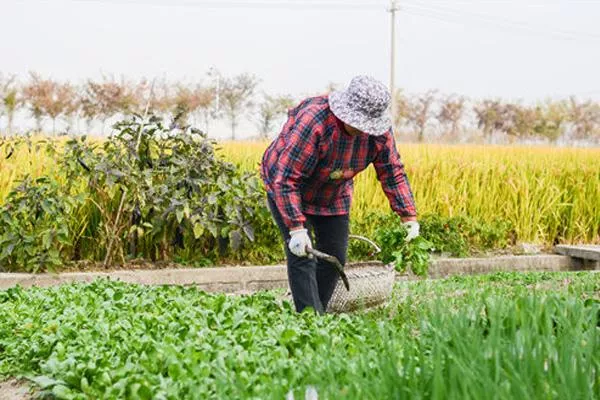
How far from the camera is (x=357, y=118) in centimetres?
482

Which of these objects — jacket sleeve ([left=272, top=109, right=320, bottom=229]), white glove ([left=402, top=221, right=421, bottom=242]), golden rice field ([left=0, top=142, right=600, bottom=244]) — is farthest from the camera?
golden rice field ([left=0, top=142, right=600, bottom=244])

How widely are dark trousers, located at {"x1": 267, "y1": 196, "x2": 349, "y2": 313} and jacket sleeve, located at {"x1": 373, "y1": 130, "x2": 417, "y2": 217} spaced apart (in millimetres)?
334

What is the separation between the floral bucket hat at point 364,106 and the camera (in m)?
4.80

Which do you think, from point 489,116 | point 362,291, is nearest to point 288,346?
point 362,291

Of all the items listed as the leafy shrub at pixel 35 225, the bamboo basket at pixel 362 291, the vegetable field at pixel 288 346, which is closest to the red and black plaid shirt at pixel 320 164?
the vegetable field at pixel 288 346

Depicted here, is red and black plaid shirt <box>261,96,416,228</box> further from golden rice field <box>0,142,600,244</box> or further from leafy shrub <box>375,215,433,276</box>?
golden rice field <box>0,142,600,244</box>

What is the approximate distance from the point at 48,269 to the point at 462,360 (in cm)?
603

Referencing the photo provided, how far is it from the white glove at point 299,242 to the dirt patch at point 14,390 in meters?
1.56

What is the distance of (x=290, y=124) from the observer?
518 centimetres

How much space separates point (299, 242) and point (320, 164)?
18.8 inches

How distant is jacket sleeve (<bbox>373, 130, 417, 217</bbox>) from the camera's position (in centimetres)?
530

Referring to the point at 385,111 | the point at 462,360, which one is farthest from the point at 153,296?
the point at 462,360

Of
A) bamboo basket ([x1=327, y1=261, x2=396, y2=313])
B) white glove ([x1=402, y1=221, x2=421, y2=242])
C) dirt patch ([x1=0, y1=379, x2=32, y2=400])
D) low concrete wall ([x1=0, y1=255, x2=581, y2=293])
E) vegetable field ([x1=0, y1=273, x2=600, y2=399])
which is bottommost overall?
low concrete wall ([x1=0, y1=255, x2=581, y2=293])

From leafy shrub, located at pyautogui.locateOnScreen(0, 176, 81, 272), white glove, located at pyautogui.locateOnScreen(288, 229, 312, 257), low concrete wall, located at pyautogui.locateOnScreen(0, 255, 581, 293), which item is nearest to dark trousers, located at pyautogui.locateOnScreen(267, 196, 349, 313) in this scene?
white glove, located at pyautogui.locateOnScreen(288, 229, 312, 257)
